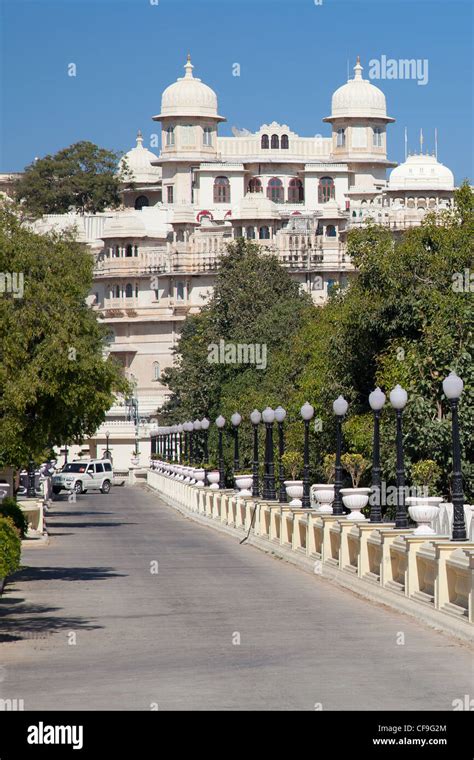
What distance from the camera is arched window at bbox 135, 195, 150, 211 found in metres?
185

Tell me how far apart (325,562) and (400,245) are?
19.2 meters

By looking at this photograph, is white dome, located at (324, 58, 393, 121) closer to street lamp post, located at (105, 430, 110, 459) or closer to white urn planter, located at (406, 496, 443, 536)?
street lamp post, located at (105, 430, 110, 459)

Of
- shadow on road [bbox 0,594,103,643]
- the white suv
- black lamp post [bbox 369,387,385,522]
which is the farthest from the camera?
the white suv

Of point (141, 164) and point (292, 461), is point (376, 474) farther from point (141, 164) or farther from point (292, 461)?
point (141, 164)

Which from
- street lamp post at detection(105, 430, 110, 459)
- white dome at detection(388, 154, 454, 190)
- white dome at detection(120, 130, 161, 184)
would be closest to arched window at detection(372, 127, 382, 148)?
white dome at detection(388, 154, 454, 190)

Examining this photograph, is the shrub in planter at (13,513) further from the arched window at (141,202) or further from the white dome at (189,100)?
the arched window at (141,202)

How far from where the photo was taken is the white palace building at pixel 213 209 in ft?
506

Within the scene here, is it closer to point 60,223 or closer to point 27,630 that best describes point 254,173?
point 60,223

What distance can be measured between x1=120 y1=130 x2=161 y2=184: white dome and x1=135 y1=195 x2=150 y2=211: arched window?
5.07ft

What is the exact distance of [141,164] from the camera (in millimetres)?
188375

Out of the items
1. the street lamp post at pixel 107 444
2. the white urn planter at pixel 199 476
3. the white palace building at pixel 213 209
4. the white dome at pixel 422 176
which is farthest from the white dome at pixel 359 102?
the white urn planter at pixel 199 476

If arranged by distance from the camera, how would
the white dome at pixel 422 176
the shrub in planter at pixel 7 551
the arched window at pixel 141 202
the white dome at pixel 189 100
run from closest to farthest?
the shrub in planter at pixel 7 551, the white dome at pixel 422 176, the white dome at pixel 189 100, the arched window at pixel 141 202

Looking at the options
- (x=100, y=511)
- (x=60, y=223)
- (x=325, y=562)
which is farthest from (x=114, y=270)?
(x=325, y=562)

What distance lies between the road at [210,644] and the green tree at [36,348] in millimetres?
2430
